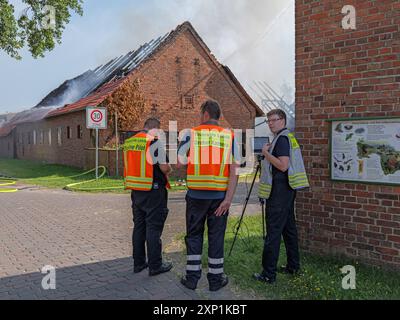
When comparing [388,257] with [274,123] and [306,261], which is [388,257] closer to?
[306,261]

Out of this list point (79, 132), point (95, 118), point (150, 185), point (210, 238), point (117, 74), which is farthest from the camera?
point (117, 74)

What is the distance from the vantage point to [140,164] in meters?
4.58

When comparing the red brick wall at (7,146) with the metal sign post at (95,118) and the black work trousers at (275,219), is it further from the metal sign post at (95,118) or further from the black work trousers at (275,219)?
the black work trousers at (275,219)

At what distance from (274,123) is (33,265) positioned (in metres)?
3.65

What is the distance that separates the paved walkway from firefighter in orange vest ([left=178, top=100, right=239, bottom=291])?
0.85ft

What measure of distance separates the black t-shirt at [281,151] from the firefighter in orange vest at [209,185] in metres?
0.47

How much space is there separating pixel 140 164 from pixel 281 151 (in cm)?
168

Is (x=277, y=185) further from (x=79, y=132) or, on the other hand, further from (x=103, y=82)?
(x=103, y=82)

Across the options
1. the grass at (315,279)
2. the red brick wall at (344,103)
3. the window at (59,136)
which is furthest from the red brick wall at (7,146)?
the red brick wall at (344,103)

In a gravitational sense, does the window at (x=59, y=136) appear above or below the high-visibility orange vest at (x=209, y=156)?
above

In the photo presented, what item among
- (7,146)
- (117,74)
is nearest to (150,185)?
(117,74)

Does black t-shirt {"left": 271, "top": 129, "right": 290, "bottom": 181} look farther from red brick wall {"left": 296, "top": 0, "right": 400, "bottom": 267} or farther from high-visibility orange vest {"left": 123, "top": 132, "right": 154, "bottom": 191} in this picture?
high-visibility orange vest {"left": 123, "top": 132, "right": 154, "bottom": 191}

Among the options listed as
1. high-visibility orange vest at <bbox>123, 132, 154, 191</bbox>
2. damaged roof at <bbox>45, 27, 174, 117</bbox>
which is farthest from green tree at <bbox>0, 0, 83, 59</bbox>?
high-visibility orange vest at <bbox>123, 132, 154, 191</bbox>

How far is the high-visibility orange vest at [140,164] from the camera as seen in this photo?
4.53 meters
